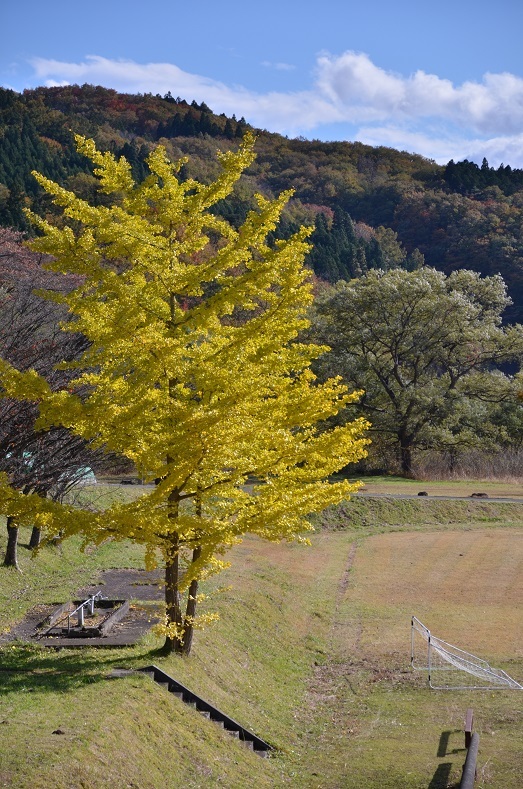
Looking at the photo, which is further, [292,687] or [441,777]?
[292,687]

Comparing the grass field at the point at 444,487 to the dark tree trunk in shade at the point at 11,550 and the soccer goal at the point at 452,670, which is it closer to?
the soccer goal at the point at 452,670

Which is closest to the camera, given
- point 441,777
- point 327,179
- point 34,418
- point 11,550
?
point 441,777

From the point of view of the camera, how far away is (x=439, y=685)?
17.9 metres

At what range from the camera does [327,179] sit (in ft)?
382

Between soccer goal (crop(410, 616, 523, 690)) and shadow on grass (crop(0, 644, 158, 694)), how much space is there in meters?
5.83

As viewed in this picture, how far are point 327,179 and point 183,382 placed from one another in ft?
352

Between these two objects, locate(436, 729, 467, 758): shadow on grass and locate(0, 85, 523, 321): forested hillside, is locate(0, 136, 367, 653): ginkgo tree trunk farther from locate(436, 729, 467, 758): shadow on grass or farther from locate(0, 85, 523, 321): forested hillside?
locate(0, 85, 523, 321): forested hillside

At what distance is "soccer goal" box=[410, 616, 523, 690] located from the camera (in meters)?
16.5

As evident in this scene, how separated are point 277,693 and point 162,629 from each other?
396 cm

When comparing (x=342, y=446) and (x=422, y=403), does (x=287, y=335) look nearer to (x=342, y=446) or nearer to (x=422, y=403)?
(x=342, y=446)

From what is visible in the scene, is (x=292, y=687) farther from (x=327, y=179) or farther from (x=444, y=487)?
(x=327, y=179)

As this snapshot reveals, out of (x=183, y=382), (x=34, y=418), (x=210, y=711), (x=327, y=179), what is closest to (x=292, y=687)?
(x=210, y=711)

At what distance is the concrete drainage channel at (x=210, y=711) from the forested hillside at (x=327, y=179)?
53.3 m

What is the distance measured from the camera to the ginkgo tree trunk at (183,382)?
12.8 meters
